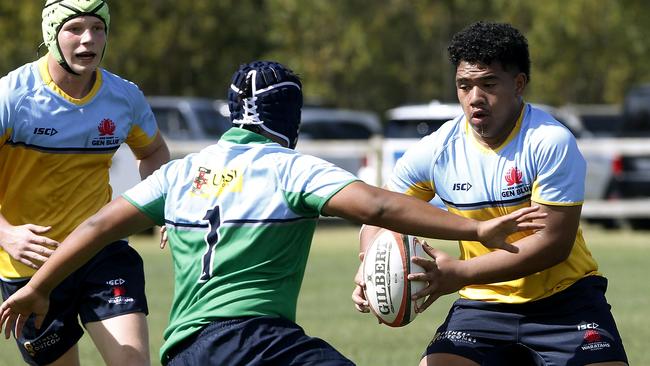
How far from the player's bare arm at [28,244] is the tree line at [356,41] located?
2608 centimetres

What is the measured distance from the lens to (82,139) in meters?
7.27

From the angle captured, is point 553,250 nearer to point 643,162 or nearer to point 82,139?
point 82,139

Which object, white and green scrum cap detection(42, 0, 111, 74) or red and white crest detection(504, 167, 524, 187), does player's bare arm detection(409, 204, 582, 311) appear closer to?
red and white crest detection(504, 167, 524, 187)

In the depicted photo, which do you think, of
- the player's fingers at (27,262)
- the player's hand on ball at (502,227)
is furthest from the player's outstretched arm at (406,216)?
the player's fingers at (27,262)

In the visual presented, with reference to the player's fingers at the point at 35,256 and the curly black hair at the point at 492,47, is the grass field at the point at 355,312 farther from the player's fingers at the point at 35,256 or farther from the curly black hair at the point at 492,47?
the curly black hair at the point at 492,47

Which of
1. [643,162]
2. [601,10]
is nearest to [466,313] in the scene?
[643,162]

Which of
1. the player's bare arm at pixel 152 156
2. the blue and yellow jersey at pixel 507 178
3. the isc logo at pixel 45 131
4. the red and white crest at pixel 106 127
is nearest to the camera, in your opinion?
the blue and yellow jersey at pixel 507 178

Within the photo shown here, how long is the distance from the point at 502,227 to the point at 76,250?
1.70 meters

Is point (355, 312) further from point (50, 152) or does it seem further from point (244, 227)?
point (244, 227)

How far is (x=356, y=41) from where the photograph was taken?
114 ft

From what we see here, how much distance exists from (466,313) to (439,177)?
654mm

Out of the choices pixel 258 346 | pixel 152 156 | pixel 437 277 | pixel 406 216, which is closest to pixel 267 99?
pixel 406 216

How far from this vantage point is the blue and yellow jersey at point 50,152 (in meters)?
7.20

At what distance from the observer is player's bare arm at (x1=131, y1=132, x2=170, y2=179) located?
7680mm
